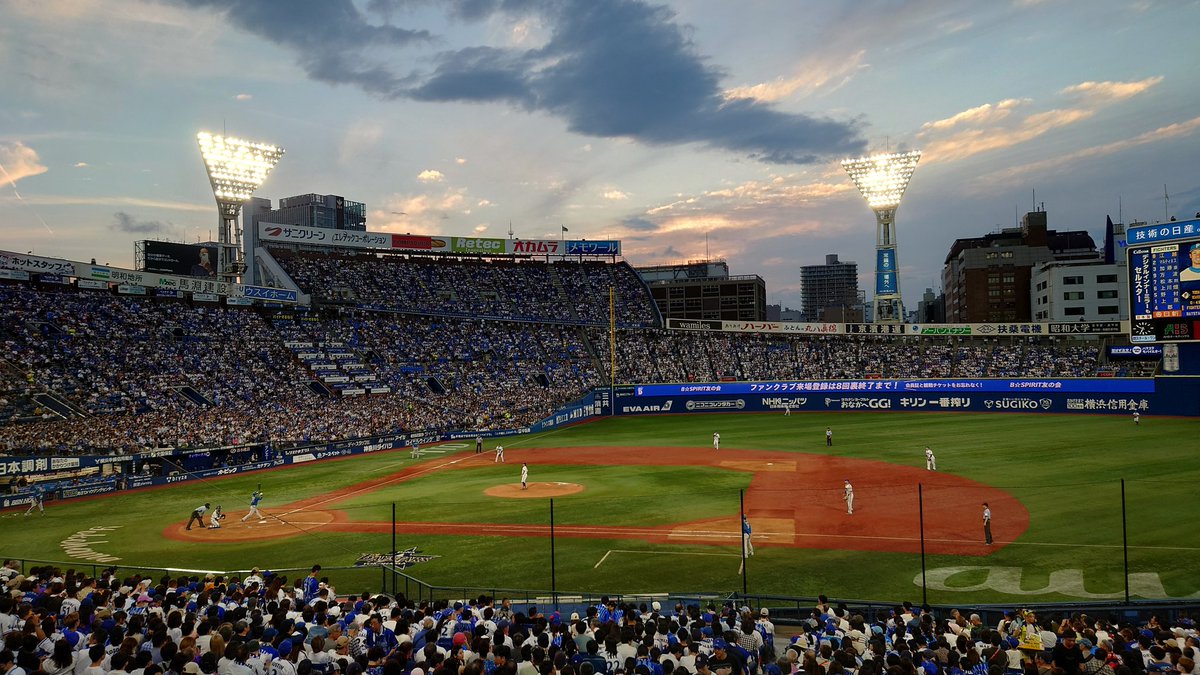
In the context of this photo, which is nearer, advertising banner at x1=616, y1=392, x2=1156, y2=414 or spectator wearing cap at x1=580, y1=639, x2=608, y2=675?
spectator wearing cap at x1=580, y1=639, x2=608, y2=675

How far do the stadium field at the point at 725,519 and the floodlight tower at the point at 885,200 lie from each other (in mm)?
34721

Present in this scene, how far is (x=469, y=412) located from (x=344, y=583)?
4107cm

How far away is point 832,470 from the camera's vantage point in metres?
39.4

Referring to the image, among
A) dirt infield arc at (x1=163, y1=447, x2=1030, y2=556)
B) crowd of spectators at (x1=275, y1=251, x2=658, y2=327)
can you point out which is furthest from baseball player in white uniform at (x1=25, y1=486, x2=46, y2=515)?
crowd of spectators at (x1=275, y1=251, x2=658, y2=327)

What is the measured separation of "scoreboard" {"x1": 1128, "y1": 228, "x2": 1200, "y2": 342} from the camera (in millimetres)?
37969

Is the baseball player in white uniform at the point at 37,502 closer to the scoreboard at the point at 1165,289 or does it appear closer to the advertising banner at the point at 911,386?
the advertising banner at the point at 911,386

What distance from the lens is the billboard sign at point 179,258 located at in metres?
67.5

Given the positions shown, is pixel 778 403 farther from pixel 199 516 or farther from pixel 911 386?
pixel 199 516

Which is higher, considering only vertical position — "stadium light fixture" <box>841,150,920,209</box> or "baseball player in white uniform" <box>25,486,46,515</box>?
"stadium light fixture" <box>841,150,920,209</box>

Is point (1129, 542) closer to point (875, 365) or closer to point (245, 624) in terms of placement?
point (245, 624)

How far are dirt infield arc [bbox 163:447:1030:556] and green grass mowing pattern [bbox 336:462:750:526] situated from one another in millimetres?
926

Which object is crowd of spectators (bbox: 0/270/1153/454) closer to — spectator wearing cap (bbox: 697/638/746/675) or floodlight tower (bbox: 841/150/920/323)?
floodlight tower (bbox: 841/150/920/323)

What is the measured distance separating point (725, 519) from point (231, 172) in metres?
51.5

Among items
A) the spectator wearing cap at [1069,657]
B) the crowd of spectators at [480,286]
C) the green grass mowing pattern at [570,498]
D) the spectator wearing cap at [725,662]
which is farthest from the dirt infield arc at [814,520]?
the crowd of spectators at [480,286]
